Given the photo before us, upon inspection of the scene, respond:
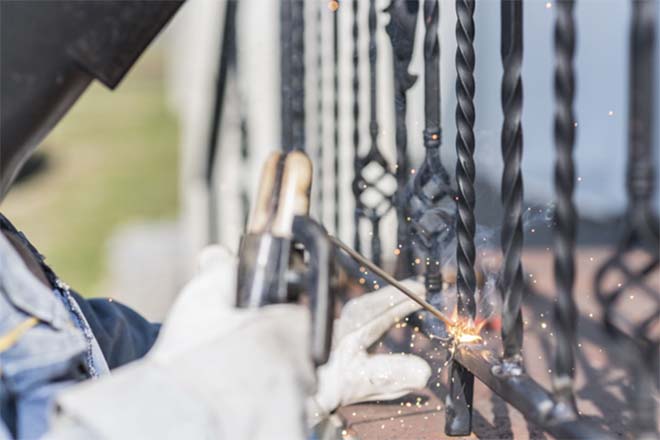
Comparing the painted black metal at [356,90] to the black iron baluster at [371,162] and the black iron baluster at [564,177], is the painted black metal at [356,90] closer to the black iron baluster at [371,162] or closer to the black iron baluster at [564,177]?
the black iron baluster at [371,162]

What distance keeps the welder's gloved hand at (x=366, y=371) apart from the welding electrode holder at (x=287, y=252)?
29.2 inches

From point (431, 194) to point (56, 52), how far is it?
0.98m

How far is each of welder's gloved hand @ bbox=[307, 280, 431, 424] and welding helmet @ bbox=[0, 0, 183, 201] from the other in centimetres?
84

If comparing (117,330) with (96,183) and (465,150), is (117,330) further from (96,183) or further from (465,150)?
(96,183)

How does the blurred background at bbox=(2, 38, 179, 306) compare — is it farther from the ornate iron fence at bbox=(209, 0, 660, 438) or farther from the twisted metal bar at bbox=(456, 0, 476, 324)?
the twisted metal bar at bbox=(456, 0, 476, 324)

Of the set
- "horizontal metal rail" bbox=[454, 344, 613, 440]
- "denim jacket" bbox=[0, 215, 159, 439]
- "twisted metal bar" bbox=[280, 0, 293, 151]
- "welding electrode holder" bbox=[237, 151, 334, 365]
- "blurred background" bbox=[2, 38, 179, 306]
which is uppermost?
"twisted metal bar" bbox=[280, 0, 293, 151]

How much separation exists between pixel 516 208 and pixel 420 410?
2.50ft

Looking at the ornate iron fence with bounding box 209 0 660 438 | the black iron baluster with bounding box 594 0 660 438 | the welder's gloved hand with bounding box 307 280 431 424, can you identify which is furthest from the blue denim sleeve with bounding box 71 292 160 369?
the black iron baluster with bounding box 594 0 660 438

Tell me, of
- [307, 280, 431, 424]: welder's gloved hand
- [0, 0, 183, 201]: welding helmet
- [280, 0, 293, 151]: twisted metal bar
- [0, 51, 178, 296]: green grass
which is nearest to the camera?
[0, 0, 183, 201]: welding helmet

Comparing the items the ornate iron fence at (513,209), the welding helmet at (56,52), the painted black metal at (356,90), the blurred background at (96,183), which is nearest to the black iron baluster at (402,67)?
the ornate iron fence at (513,209)

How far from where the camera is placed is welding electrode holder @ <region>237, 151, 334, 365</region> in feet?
4.24

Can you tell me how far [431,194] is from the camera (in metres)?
2.18

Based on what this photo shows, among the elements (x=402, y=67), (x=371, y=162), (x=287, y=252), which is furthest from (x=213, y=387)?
(x=371, y=162)

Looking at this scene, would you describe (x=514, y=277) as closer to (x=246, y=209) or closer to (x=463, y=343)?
(x=463, y=343)
